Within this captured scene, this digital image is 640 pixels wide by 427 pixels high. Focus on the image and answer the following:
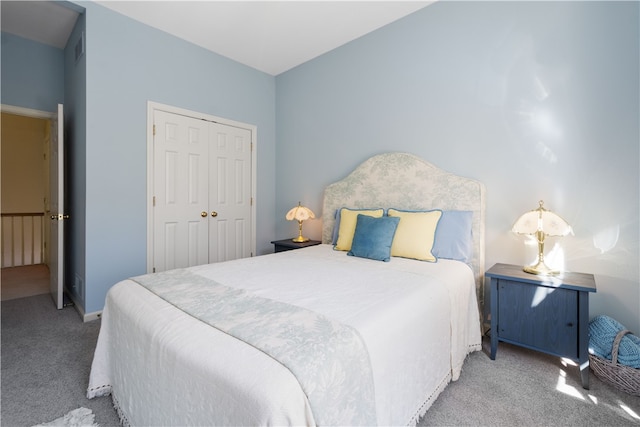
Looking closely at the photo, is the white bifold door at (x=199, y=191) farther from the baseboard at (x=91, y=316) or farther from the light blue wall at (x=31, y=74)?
the light blue wall at (x=31, y=74)

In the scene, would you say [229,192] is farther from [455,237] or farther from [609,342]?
[609,342]

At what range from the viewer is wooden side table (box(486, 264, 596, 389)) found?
1.79 metres

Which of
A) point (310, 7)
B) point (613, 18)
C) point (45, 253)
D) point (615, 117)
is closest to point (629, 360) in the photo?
point (615, 117)

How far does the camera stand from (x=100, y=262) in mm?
2842

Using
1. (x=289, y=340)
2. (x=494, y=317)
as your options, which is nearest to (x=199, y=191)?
(x=289, y=340)

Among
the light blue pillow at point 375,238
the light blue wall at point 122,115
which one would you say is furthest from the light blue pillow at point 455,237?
the light blue wall at point 122,115

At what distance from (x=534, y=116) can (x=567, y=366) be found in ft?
5.85

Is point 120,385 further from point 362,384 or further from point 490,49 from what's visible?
point 490,49

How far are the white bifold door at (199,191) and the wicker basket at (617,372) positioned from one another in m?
3.55

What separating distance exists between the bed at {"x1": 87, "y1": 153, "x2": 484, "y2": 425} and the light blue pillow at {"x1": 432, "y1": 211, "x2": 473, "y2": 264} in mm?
24

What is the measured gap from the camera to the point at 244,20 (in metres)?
3.02

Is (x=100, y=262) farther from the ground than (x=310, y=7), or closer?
closer

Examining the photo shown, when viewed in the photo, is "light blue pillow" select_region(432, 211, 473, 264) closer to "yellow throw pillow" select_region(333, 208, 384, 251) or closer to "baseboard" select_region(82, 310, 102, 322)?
"yellow throw pillow" select_region(333, 208, 384, 251)

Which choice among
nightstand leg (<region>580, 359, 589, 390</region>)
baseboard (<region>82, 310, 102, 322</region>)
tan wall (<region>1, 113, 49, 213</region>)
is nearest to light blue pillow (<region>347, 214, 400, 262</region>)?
nightstand leg (<region>580, 359, 589, 390</region>)
